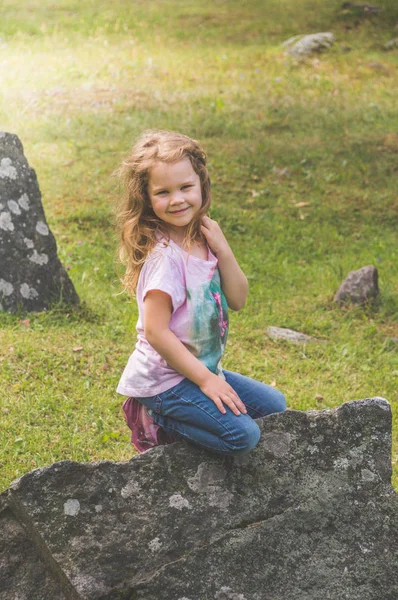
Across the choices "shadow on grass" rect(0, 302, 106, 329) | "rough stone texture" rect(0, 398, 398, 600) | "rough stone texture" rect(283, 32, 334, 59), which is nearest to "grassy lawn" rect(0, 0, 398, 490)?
"shadow on grass" rect(0, 302, 106, 329)

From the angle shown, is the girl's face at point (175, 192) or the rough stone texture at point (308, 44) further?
the rough stone texture at point (308, 44)

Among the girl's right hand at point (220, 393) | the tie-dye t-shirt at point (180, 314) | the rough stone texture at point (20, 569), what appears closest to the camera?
the rough stone texture at point (20, 569)

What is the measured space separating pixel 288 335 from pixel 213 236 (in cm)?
349

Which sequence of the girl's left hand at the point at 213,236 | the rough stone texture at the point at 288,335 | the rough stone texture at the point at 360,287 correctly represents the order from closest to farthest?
the girl's left hand at the point at 213,236
the rough stone texture at the point at 288,335
the rough stone texture at the point at 360,287

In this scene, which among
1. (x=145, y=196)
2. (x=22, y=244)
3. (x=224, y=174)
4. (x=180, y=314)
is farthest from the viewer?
(x=224, y=174)

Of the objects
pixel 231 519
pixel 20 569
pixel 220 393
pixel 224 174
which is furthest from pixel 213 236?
pixel 224 174

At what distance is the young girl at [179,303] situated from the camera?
3.30m

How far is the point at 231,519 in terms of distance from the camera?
10.2 feet

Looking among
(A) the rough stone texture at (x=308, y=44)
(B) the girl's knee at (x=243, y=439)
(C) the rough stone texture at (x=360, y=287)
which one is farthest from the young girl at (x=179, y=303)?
(A) the rough stone texture at (x=308, y=44)

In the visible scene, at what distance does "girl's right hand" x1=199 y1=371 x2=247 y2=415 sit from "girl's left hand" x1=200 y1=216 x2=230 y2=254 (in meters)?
0.63

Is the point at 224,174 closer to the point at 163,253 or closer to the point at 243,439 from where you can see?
the point at 163,253

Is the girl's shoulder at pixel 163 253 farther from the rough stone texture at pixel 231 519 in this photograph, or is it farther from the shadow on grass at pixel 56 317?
the shadow on grass at pixel 56 317

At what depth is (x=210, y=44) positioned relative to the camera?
15.7m

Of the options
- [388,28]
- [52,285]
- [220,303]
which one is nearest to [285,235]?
[52,285]
